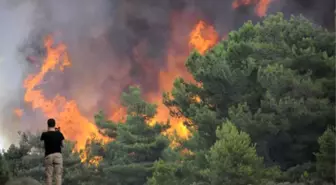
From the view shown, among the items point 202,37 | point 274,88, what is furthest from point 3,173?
point 202,37

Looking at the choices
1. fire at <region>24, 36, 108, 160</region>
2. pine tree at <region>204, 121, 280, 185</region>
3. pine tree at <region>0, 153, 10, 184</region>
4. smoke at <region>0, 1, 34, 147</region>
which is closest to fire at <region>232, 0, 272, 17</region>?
fire at <region>24, 36, 108, 160</region>

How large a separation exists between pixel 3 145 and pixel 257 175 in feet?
236

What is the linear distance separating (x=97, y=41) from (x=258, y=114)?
75830 millimetres

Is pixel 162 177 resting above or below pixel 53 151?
above

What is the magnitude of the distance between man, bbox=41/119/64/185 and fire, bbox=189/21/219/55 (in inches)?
3002

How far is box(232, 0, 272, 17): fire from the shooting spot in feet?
297

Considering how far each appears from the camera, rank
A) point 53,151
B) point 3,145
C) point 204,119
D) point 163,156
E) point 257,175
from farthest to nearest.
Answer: point 3,145 → point 163,156 → point 204,119 → point 257,175 → point 53,151

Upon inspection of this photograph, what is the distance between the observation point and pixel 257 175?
29.9 meters

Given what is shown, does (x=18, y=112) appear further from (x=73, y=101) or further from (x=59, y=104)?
(x=73, y=101)

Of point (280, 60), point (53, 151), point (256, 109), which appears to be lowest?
point (53, 151)

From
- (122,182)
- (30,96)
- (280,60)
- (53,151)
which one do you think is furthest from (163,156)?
(30,96)

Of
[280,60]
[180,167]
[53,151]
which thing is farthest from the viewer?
[180,167]

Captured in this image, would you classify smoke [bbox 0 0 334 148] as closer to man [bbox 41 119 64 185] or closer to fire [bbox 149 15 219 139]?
fire [bbox 149 15 219 139]

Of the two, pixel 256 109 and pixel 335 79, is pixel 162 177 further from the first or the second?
pixel 335 79
